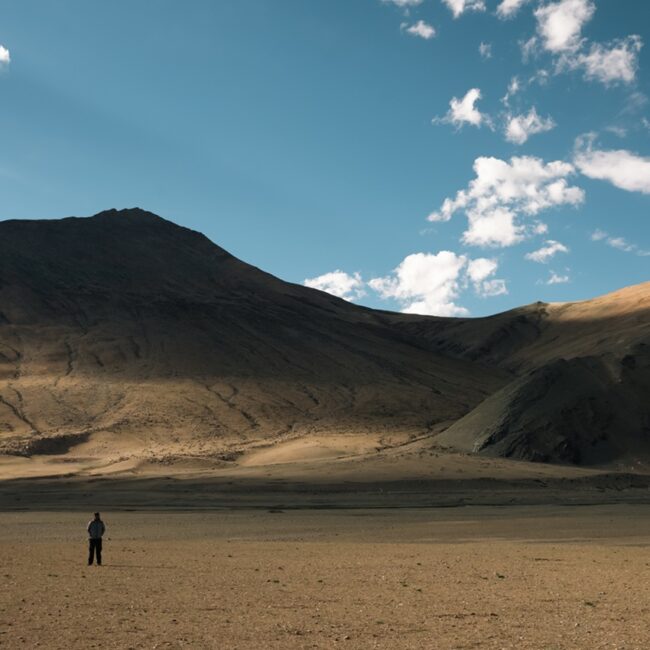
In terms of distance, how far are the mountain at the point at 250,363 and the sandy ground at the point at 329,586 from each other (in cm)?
2739

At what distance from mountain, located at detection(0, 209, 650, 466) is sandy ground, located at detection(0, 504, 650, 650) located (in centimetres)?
2739

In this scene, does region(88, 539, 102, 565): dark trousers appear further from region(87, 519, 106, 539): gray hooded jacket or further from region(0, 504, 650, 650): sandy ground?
region(0, 504, 650, 650): sandy ground

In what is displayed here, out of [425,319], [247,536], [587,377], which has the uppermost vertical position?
[425,319]

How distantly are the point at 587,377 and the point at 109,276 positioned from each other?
257ft

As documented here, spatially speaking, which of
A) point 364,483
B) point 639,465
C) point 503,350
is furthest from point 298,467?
point 503,350

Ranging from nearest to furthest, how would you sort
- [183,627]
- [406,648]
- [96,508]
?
[406,648]
[183,627]
[96,508]

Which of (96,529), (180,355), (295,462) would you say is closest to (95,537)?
(96,529)

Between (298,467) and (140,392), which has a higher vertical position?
Answer: (140,392)

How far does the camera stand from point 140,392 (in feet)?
239

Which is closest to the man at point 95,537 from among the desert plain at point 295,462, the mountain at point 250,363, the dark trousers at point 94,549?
the dark trousers at point 94,549

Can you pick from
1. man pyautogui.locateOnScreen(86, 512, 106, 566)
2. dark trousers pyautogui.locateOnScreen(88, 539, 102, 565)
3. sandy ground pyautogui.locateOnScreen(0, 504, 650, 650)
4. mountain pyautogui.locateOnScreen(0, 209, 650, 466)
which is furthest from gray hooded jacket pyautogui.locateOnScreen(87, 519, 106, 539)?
mountain pyautogui.locateOnScreen(0, 209, 650, 466)

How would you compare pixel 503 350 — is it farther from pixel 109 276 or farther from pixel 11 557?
pixel 11 557

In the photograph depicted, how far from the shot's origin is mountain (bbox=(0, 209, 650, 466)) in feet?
182

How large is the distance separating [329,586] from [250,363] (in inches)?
2853
